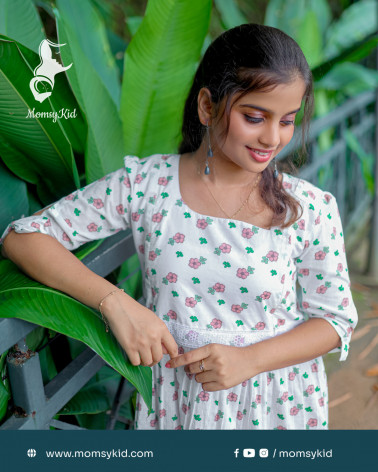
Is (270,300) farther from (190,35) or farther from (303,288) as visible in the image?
(190,35)

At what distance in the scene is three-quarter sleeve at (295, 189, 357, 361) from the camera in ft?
2.43

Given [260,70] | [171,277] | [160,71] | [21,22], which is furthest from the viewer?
[160,71]

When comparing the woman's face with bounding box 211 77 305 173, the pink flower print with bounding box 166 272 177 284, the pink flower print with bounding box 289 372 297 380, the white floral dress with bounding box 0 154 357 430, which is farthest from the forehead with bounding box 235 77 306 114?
the pink flower print with bounding box 289 372 297 380

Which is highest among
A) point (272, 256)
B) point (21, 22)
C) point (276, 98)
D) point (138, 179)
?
point (21, 22)

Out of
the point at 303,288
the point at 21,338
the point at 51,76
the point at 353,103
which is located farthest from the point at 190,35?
the point at 353,103

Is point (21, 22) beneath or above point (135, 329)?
above

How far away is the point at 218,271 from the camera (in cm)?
74

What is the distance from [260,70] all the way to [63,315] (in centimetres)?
38

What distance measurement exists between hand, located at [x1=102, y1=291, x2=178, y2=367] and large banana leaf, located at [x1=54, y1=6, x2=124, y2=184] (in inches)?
12.6

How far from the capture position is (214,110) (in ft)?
2.36

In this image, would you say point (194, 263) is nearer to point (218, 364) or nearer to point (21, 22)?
point (218, 364)

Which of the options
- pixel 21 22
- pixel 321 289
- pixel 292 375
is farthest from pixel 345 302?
pixel 21 22
